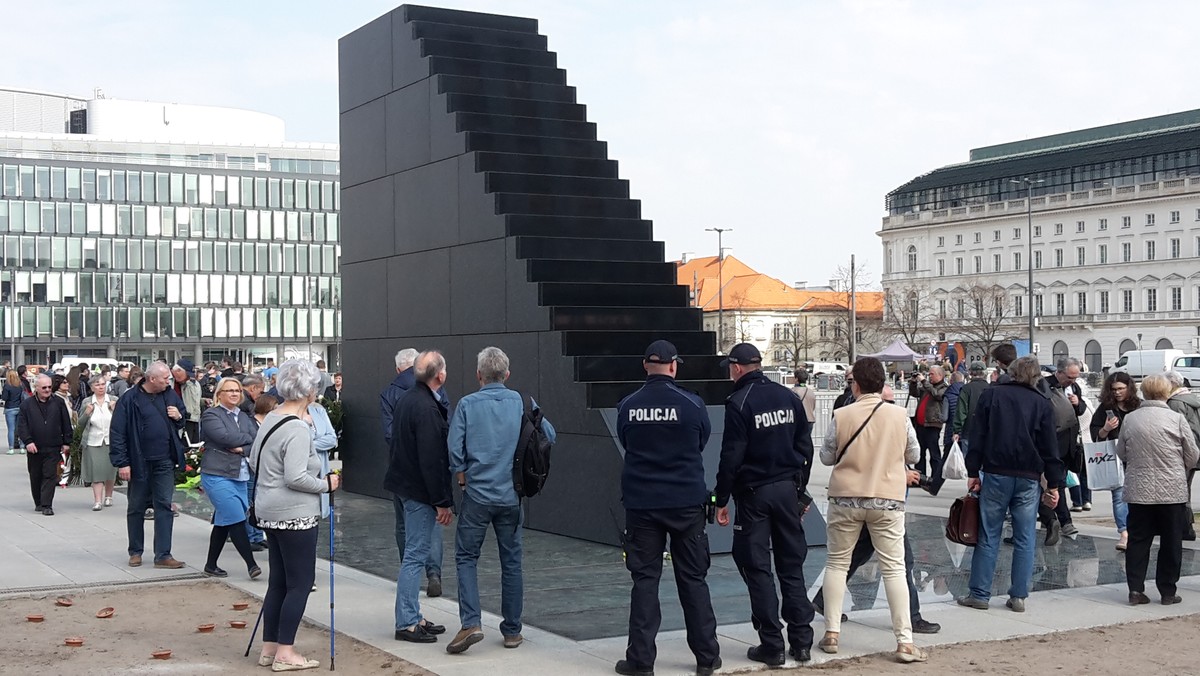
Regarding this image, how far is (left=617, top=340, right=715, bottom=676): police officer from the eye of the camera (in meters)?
7.29

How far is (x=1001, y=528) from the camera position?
9.20 meters

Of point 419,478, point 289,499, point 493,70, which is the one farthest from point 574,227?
point 289,499

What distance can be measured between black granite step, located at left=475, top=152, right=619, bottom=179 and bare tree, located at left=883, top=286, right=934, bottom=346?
89.5 metres

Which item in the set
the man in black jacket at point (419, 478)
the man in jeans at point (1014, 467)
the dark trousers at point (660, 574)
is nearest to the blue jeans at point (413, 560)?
the man in black jacket at point (419, 478)

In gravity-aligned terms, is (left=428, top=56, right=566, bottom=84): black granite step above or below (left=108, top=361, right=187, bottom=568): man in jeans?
above

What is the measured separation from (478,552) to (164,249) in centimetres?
9480

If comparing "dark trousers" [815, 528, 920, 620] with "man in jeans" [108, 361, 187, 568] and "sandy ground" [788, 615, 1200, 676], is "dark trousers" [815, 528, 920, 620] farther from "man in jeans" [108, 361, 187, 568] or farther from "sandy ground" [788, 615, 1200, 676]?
"man in jeans" [108, 361, 187, 568]

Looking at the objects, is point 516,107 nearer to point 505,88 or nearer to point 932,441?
point 505,88

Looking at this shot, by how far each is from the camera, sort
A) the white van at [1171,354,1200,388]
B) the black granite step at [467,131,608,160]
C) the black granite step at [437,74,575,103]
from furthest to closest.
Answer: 1. the white van at [1171,354,1200,388]
2. the black granite step at [437,74,575,103]
3. the black granite step at [467,131,608,160]

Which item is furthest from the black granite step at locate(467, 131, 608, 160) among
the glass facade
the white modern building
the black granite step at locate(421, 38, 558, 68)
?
the white modern building

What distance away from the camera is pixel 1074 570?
10.9 m

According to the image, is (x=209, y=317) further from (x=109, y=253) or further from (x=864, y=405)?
(x=864, y=405)

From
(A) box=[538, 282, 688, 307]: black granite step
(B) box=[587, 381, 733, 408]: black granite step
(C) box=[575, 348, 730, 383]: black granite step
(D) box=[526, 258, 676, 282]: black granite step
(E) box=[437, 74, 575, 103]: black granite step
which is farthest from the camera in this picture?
(E) box=[437, 74, 575, 103]: black granite step

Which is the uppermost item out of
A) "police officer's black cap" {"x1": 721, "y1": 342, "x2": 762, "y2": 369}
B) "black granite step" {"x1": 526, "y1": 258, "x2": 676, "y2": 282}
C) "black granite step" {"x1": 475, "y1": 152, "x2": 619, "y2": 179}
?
"black granite step" {"x1": 475, "y1": 152, "x2": 619, "y2": 179}
